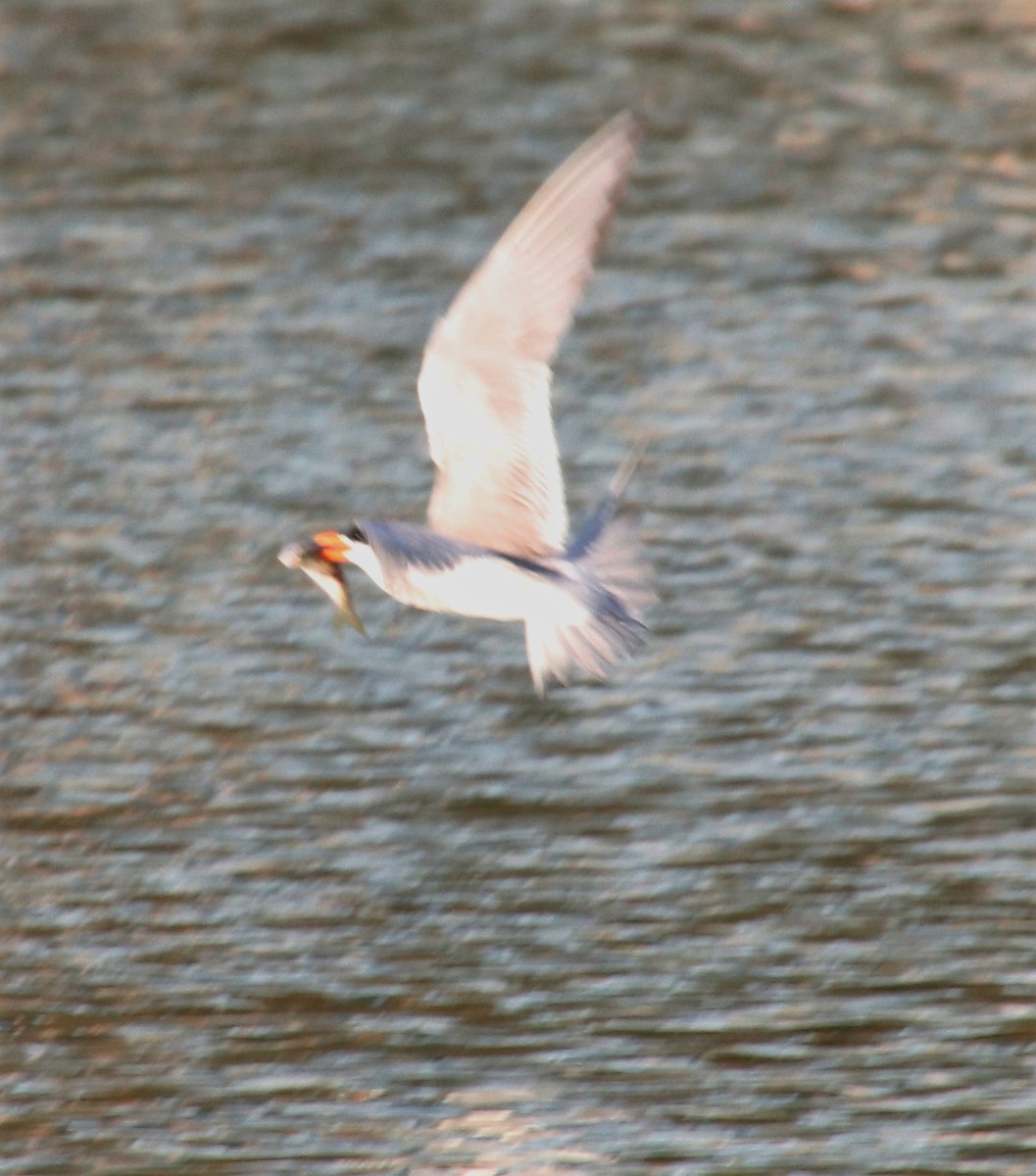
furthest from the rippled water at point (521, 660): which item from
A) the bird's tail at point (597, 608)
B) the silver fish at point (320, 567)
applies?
the bird's tail at point (597, 608)

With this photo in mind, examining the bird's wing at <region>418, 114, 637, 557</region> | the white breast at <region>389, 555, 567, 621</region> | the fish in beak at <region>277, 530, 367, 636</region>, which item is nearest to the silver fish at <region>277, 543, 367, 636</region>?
the fish in beak at <region>277, 530, 367, 636</region>

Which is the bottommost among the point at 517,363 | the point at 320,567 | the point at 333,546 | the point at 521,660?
the point at 521,660

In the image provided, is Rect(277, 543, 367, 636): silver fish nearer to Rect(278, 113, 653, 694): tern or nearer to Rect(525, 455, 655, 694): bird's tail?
Rect(278, 113, 653, 694): tern

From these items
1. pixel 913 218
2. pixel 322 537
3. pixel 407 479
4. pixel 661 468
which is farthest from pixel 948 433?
pixel 322 537

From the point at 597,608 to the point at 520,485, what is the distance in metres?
0.71

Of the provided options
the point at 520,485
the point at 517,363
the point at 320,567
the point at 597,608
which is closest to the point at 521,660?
the point at 320,567

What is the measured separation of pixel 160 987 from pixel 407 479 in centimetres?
378

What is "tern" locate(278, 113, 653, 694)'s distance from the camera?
20.6 feet

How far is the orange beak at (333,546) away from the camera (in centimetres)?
674

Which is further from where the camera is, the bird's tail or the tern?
the tern

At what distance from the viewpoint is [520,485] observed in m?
6.83

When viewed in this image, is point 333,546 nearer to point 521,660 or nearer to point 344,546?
point 344,546

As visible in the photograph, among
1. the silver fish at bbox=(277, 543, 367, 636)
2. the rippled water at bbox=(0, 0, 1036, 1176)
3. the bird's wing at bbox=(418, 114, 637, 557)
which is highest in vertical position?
the bird's wing at bbox=(418, 114, 637, 557)

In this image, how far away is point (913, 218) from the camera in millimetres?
13664
